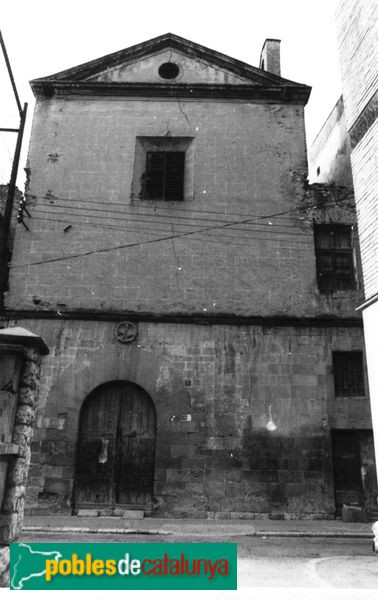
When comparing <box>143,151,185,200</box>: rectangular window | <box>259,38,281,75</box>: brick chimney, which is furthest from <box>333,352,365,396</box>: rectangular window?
<box>259,38,281,75</box>: brick chimney

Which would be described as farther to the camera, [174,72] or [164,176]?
[174,72]

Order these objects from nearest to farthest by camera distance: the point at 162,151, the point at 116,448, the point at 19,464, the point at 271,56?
the point at 19,464
the point at 116,448
the point at 162,151
the point at 271,56

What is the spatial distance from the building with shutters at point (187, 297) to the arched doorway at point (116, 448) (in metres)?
0.03

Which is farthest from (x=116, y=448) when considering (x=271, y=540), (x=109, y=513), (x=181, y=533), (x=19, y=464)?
(x=19, y=464)

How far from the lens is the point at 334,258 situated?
1305cm

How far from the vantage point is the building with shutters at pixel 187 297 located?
439 inches

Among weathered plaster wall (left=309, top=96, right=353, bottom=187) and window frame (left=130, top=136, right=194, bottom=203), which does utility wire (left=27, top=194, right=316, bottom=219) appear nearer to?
window frame (left=130, top=136, right=194, bottom=203)

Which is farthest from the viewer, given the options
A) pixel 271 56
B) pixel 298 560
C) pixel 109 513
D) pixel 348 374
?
pixel 271 56

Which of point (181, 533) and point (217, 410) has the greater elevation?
point (217, 410)

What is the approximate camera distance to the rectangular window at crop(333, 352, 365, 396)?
1188cm

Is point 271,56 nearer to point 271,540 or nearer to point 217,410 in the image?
point 217,410

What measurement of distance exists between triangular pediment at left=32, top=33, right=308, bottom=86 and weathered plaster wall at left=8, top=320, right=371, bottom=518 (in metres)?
7.79

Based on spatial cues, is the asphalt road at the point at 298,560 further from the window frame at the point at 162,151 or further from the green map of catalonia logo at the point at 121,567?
the window frame at the point at 162,151

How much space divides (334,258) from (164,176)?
541cm
